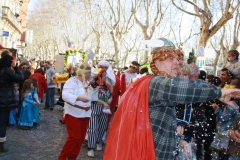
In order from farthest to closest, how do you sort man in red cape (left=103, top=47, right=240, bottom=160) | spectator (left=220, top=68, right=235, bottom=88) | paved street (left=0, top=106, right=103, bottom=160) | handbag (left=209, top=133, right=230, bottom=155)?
1. paved street (left=0, top=106, right=103, bottom=160)
2. spectator (left=220, top=68, right=235, bottom=88)
3. handbag (left=209, top=133, right=230, bottom=155)
4. man in red cape (left=103, top=47, right=240, bottom=160)

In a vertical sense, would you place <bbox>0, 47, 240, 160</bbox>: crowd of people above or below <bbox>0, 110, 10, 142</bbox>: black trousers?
above

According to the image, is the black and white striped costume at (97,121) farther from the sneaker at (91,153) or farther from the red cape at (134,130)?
the red cape at (134,130)

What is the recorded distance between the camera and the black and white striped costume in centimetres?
652

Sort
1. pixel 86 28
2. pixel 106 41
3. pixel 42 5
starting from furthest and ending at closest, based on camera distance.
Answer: pixel 106 41 → pixel 42 5 → pixel 86 28

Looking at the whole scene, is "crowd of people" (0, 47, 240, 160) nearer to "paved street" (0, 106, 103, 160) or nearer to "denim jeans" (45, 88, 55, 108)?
"paved street" (0, 106, 103, 160)

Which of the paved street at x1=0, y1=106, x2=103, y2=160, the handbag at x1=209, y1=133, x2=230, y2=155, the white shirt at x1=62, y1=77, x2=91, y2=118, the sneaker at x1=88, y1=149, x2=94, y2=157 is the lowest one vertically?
the paved street at x1=0, y1=106, x2=103, y2=160

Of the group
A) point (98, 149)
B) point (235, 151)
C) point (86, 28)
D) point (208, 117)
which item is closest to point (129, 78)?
point (98, 149)

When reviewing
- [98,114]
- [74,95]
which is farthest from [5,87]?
[98,114]

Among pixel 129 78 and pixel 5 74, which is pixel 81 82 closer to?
pixel 5 74

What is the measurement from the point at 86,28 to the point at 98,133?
1345 inches

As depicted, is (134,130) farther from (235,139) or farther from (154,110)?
(235,139)

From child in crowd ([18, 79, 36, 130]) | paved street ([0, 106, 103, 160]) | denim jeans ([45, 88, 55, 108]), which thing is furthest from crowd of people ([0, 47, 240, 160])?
denim jeans ([45, 88, 55, 108])

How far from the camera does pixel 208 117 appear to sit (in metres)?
5.71

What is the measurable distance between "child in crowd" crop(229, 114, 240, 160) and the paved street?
319 cm
